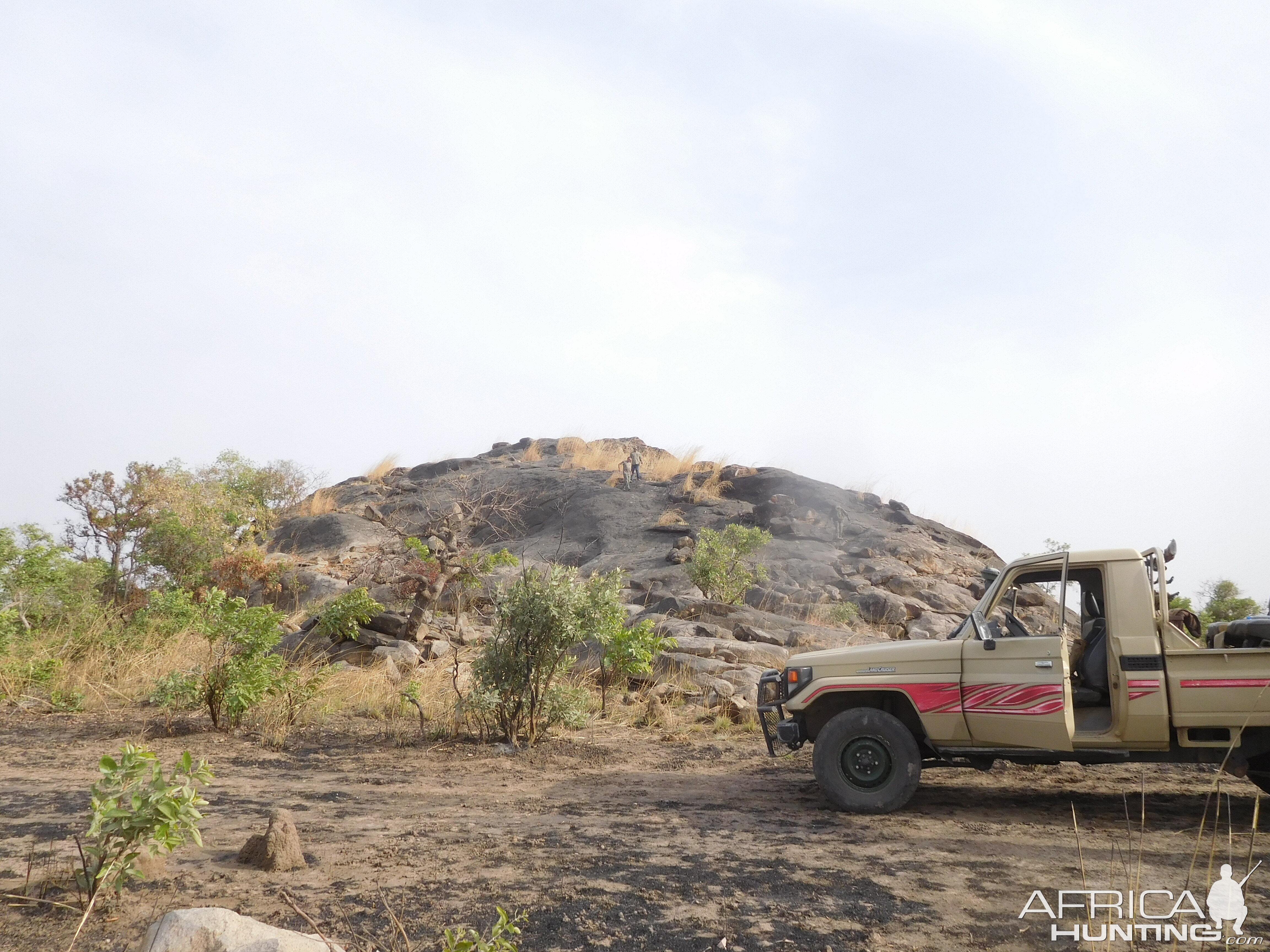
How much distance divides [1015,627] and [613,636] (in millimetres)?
5923

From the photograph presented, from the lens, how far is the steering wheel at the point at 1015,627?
7.33 m

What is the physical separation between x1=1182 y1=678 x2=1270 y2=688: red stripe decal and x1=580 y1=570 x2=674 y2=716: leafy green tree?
5.82 m

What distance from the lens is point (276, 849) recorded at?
5062mm

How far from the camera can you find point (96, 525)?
1867cm

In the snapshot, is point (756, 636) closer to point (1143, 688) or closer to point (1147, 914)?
point (1143, 688)

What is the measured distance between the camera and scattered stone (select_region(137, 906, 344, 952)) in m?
3.36

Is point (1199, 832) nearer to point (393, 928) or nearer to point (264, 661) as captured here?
point (393, 928)

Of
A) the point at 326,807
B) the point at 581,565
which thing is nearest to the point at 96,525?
the point at 581,565

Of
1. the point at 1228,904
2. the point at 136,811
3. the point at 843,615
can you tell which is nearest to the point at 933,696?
the point at 1228,904

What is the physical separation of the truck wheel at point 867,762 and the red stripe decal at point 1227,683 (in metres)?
2.03

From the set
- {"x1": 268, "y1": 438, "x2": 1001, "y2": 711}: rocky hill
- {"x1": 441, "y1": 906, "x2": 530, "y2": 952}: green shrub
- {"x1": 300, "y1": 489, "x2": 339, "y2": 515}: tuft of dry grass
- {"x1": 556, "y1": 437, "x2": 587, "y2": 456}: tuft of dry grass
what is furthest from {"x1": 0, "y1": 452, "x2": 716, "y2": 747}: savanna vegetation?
{"x1": 556, "y1": 437, "x2": 587, "y2": 456}: tuft of dry grass

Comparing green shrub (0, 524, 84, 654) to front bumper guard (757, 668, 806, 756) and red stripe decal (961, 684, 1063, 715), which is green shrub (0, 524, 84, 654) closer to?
front bumper guard (757, 668, 806, 756)

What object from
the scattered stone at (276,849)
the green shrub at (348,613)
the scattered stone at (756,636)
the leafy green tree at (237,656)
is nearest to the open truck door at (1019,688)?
the scattered stone at (276,849)

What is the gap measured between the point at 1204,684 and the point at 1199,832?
3223mm
